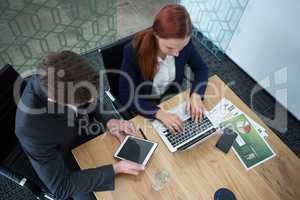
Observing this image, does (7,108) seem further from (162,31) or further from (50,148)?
(162,31)

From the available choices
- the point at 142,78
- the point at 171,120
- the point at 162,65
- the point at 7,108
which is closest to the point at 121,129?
the point at 171,120

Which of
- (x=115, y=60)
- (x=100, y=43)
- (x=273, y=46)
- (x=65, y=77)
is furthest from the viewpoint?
(x=100, y=43)

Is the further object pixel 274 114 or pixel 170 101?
pixel 274 114

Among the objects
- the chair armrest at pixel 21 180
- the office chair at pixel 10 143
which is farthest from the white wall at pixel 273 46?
the chair armrest at pixel 21 180

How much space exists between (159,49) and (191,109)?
1.21 ft

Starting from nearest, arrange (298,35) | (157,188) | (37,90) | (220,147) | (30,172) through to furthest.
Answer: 1. (37,90)
2. (157,188)
3. (220,147)
4. (30,172)
5. (298,35)

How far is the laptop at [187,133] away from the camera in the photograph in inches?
47.9

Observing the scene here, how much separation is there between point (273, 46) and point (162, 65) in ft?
3.89

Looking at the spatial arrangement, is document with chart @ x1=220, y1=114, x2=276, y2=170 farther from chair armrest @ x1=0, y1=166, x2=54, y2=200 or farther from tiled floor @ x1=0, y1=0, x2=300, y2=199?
tiled floor @ x1=0, y1=0, x2=300, y2=199

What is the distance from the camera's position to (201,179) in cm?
115

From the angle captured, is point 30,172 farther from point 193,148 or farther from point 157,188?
point 193,148

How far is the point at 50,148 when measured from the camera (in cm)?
105

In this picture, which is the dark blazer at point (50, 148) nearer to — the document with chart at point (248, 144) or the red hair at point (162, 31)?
the red hair at point (162, 31)

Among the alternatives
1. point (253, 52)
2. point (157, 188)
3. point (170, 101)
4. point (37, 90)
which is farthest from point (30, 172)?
point (253, 52)
